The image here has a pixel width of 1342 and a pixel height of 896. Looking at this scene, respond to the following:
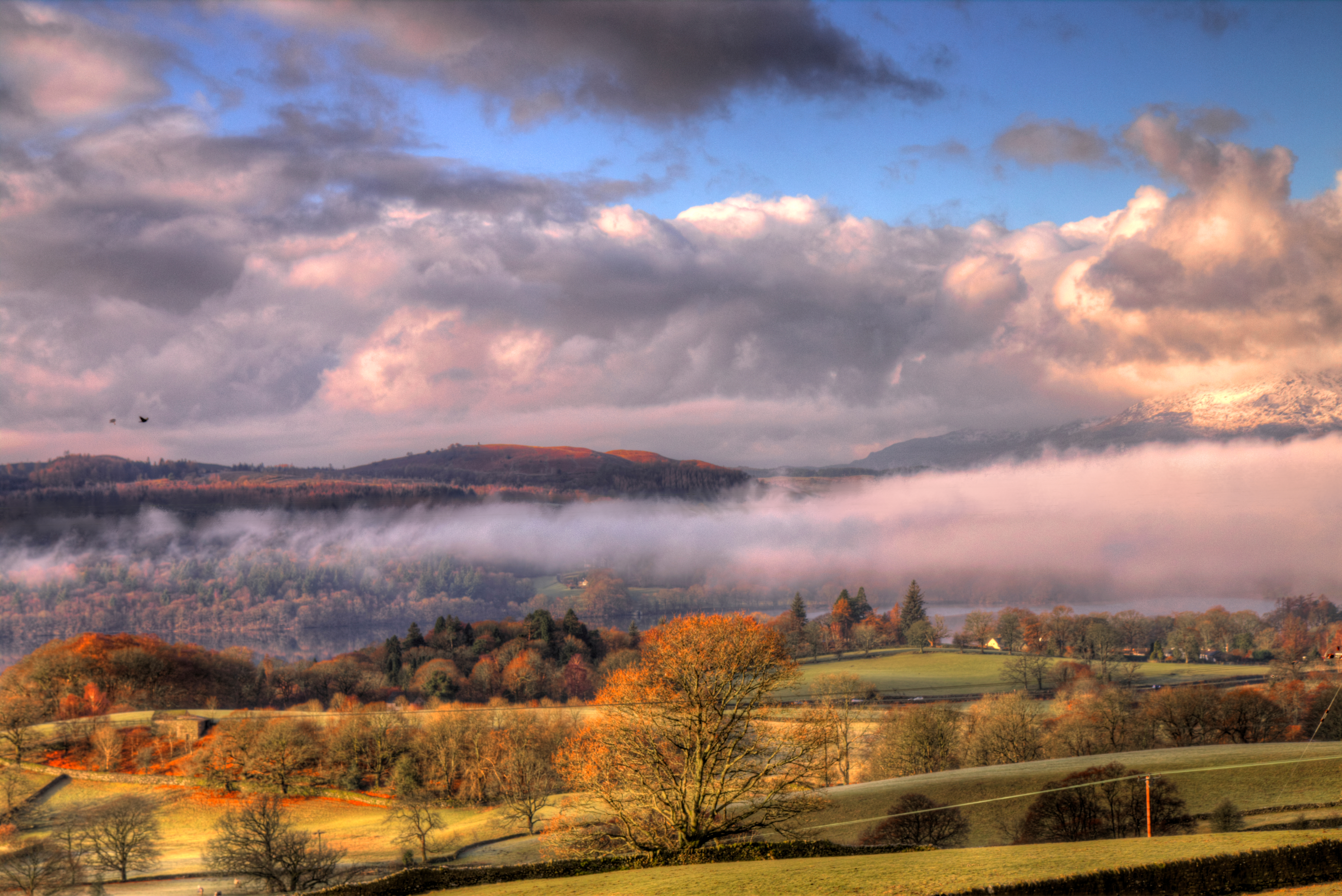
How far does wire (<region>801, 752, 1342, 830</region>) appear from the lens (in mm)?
50438

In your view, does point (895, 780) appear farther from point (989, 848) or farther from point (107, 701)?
point (107, 701)

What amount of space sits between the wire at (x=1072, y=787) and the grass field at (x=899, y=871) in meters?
18.2

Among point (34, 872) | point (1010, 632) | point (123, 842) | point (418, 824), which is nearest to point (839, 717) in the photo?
point (418, 824)

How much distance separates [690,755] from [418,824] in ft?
112

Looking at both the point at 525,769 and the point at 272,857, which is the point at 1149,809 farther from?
the point at 525,769

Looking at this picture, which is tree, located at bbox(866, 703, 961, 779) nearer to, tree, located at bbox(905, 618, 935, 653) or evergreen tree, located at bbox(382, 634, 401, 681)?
evergreen tree, located at bbox(382, 634, 401, 681)

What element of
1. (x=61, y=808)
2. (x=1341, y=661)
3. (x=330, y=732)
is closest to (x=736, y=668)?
(x=330, y=732)

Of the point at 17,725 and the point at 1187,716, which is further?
the point at 17,725

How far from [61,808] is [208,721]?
81.9 feet

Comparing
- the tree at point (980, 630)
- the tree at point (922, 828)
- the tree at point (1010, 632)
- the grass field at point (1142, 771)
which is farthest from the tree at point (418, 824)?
the tree at point (1010, 632)

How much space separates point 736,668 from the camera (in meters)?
43.1

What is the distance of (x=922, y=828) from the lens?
49094 millimetres

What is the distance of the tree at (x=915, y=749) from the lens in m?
74.9

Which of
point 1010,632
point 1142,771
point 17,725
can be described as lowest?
point 1010,632
